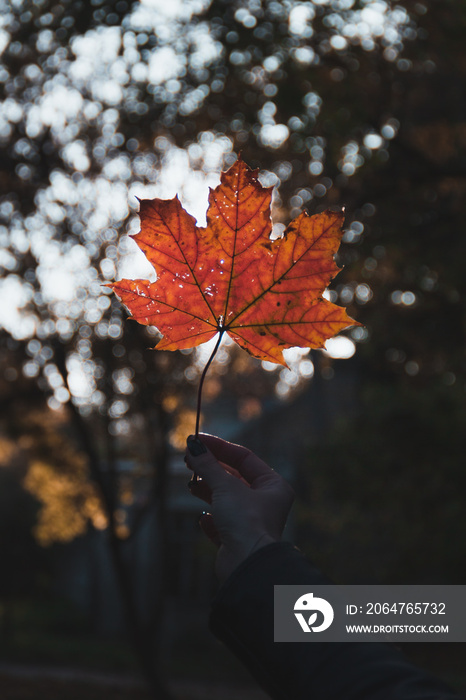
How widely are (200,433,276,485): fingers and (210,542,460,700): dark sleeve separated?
0.67 ft

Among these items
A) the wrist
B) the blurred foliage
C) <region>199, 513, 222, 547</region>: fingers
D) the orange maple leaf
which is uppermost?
the blurred foliage

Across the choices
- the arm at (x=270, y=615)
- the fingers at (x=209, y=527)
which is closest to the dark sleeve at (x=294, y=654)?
the arm at (x=270, y=615)

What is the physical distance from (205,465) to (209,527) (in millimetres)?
225

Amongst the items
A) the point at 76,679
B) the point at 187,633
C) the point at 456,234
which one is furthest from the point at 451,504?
the point at 187,633

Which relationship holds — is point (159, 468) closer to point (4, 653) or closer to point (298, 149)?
point (298, 149)

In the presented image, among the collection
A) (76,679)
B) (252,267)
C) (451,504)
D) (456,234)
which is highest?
(456,234)

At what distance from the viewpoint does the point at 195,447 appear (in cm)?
137

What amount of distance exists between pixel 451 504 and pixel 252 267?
976 centimetres

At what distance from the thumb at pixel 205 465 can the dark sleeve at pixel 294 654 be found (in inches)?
6.8

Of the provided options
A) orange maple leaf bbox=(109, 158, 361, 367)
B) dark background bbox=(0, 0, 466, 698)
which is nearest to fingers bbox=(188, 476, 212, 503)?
orange maple leaf bbox=(109, 158, 361, 367)

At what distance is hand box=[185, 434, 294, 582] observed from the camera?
1.30m

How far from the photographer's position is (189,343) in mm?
1616

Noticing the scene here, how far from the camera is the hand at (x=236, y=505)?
130 centimetres

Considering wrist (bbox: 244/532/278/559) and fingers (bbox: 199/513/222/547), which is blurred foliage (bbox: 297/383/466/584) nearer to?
fingers (bbox: 199/513/222/547)
